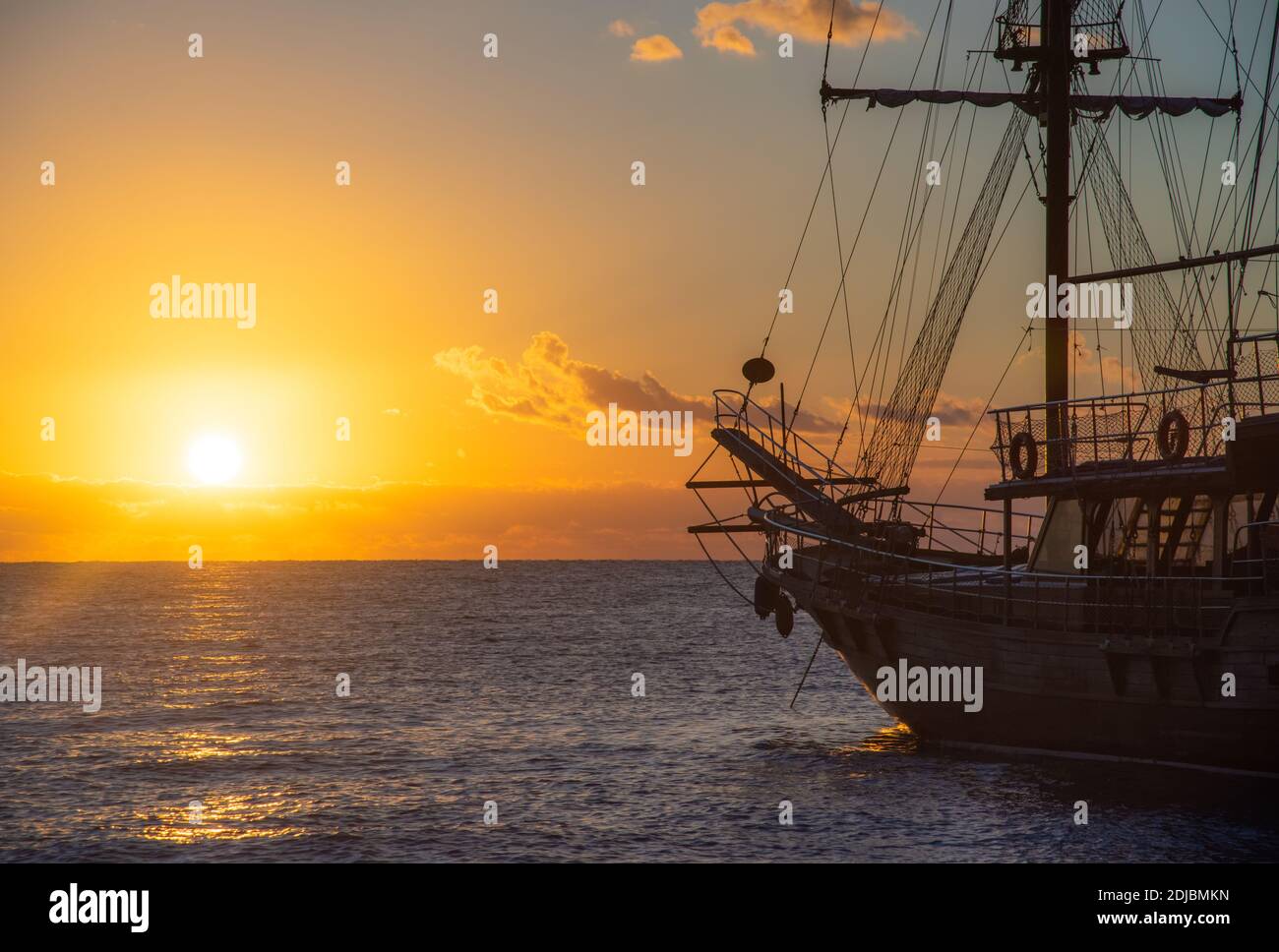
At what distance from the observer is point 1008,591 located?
28750 mm

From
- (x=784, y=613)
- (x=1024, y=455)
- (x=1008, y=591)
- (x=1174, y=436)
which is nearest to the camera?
(x=1174, y=436)

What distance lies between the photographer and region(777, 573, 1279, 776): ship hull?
81.4ft

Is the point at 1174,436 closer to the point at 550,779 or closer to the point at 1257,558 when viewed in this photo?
the point at 1257,558

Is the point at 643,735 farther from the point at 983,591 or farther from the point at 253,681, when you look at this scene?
the point at 253,681

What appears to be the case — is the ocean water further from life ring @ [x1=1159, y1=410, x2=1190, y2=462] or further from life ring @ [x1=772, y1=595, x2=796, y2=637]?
life ring @ [x1=1159, y1=410, x2=1190, y2=462]

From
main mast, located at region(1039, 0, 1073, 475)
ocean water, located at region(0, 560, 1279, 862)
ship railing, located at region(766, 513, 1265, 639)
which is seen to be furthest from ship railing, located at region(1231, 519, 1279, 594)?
main mast, located at region(1039, 0, 1073, 475)

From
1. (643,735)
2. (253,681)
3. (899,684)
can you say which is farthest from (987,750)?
(253,681)

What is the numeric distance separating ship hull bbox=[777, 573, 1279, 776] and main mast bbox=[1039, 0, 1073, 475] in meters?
10.2

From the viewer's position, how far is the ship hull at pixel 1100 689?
81.4 ft

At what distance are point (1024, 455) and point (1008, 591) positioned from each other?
12.5ft

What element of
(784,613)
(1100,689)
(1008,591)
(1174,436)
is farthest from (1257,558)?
(784,613)
